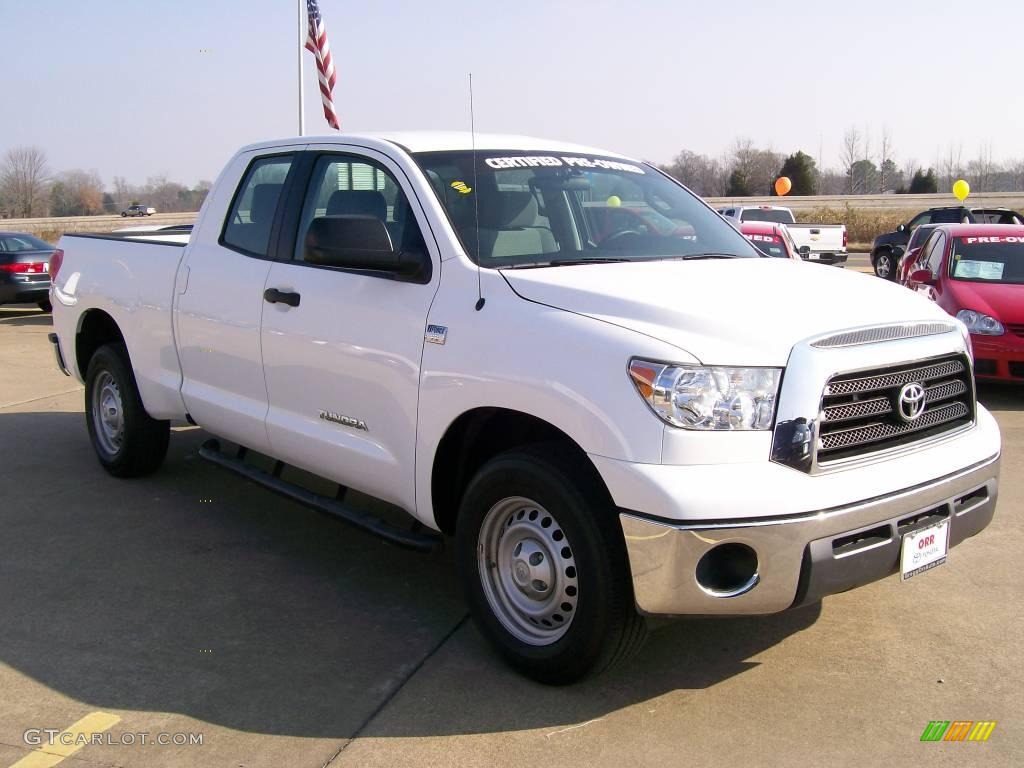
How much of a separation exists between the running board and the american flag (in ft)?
25.9

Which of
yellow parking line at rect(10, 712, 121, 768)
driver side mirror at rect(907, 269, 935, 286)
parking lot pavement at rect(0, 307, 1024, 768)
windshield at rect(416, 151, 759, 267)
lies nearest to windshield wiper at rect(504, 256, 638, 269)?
windshield at rect(416, 151, 759, 267)

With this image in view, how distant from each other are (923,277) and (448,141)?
6.89 metres

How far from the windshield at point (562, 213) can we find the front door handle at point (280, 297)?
86 centimetres

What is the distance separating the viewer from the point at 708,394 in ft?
10.5

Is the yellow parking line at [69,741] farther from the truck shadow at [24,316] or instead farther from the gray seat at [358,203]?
the truck shadow at [24,316]

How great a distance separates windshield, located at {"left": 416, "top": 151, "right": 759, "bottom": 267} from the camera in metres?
4.14

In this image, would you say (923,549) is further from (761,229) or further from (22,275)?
(22,275)

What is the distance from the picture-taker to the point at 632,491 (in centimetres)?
318

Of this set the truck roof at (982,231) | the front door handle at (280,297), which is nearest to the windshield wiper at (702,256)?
the front door handle at (280,297)

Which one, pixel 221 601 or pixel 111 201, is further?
pixel 111 201

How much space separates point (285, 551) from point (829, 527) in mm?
3031

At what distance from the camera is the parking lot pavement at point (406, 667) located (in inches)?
131

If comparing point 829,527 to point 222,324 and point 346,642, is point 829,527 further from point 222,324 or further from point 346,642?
point 222,324

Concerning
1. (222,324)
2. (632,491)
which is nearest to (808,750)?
(632,491)
